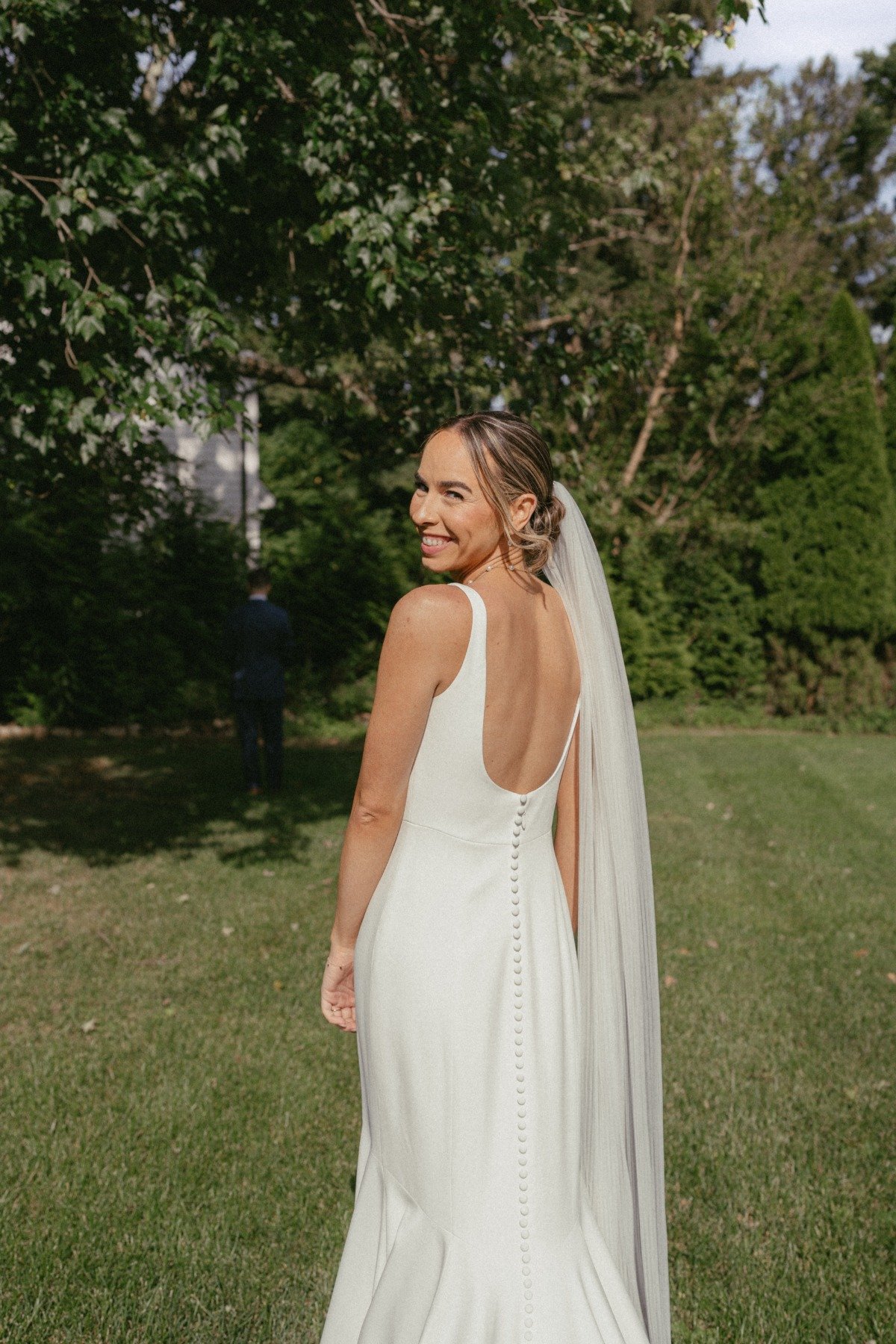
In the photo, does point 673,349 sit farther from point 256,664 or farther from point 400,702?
point 400,702

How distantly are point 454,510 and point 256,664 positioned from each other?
7680 mm

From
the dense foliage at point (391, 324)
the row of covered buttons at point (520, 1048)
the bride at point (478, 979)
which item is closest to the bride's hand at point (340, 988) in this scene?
the bride at point (478, 979)

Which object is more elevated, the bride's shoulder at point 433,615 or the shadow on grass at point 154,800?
the bride's shoulder at point 433,615

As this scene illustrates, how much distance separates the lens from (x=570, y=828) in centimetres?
232

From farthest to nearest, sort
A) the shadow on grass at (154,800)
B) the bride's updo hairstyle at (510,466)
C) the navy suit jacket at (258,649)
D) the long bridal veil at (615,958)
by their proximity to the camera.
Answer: the navy suit jacket at (258,649), the shadow on grass at (154,800), the long bridal veil at (615,958), the bride's updo hairstyle at (510,466)

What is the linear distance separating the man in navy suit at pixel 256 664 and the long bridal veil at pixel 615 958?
7.40 m

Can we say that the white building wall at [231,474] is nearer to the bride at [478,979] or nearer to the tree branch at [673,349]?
the tree branch at [673,349]

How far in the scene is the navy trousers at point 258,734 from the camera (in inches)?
378

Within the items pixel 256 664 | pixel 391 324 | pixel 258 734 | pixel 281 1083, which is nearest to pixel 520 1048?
pixel 281 1083

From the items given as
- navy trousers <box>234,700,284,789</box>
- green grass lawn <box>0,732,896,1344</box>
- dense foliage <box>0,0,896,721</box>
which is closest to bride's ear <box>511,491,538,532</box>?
green grass lawn <box>0,732,896,1344</box>

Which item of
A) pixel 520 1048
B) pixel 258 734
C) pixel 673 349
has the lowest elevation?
pixel 258 734

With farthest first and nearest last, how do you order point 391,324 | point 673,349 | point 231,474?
point 231,474 → point 673,349 → point 391,324

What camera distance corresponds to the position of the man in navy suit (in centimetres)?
953

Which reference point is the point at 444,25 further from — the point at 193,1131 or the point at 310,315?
the point at 193,1131
